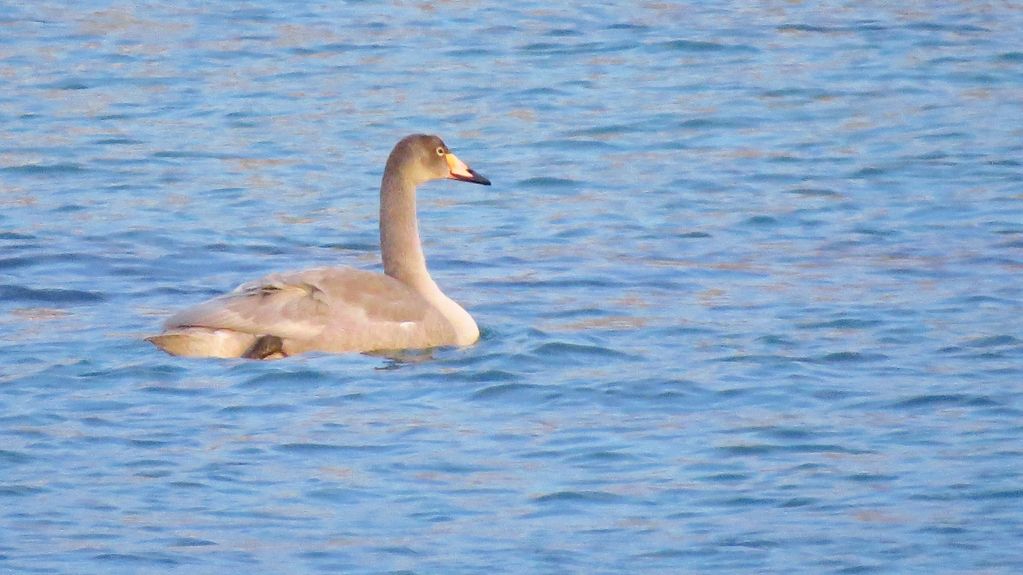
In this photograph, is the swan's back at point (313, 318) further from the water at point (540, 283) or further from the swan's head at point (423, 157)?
the swan's head at point (423, 157)

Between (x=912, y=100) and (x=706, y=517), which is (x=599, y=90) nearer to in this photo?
(x=912, y=100)

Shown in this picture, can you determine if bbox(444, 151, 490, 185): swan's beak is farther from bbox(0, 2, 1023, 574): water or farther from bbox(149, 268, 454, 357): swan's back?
bbox(149, 268, 454, 357): swan's back

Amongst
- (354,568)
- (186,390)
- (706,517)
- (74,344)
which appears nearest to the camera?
(354,568)

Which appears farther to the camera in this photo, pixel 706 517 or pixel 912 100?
pixel 912 100

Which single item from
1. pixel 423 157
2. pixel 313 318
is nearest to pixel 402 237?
pixel 423 157

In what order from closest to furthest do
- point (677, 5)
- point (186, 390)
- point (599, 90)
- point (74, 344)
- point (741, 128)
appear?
point (186, 390) → point (74, 344) → point (741, 128) → point (599, 90) → point (677, 5)

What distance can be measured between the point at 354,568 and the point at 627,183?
868 centimetres

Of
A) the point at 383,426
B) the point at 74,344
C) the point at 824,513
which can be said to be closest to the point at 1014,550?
the point at 824,513

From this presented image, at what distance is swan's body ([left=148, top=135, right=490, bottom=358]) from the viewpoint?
11469 mm

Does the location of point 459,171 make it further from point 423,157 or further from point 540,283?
point 540,283

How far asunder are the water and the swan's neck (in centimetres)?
53

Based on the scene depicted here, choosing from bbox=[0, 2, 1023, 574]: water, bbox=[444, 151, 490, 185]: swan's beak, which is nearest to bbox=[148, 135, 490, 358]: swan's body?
bbox=[0, 2, 1023, 574]: water

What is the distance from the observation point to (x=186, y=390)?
1085cm

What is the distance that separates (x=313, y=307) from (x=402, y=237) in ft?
3.48
